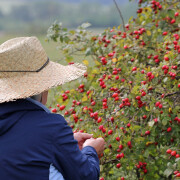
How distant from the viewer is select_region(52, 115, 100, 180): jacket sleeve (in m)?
1.35

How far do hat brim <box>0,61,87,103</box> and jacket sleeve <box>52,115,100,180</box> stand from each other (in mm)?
155

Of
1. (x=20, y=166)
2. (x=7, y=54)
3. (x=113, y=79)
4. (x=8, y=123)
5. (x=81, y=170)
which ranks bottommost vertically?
(x=113, y=79)

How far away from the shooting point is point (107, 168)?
245 cm

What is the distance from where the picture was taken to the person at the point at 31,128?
4.33 ft

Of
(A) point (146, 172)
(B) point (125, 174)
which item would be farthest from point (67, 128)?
(B) point (125, 174)

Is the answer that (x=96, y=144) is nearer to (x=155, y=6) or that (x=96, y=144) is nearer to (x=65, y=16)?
(x=155, y=6)

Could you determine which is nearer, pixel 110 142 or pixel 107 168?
pixel 110 142

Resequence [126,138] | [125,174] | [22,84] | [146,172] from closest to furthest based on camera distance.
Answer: [22,84] → [126,138] → [146,172] → [125,174]

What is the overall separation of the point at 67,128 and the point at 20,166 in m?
0.23

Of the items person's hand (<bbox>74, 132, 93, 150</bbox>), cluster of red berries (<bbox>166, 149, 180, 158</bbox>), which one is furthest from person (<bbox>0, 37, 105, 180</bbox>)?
cluster of red berries (<bbox>166, 149, 180, 158</bbox>)

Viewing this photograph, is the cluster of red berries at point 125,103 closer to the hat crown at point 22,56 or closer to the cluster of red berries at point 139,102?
the cluster of red berries at point 139,102

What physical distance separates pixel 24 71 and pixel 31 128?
0.84ft

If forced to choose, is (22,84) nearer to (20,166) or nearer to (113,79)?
(20,166)

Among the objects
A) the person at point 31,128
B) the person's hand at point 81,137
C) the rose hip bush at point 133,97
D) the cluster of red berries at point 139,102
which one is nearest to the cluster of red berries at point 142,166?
the rose hip bush at point 133,97
